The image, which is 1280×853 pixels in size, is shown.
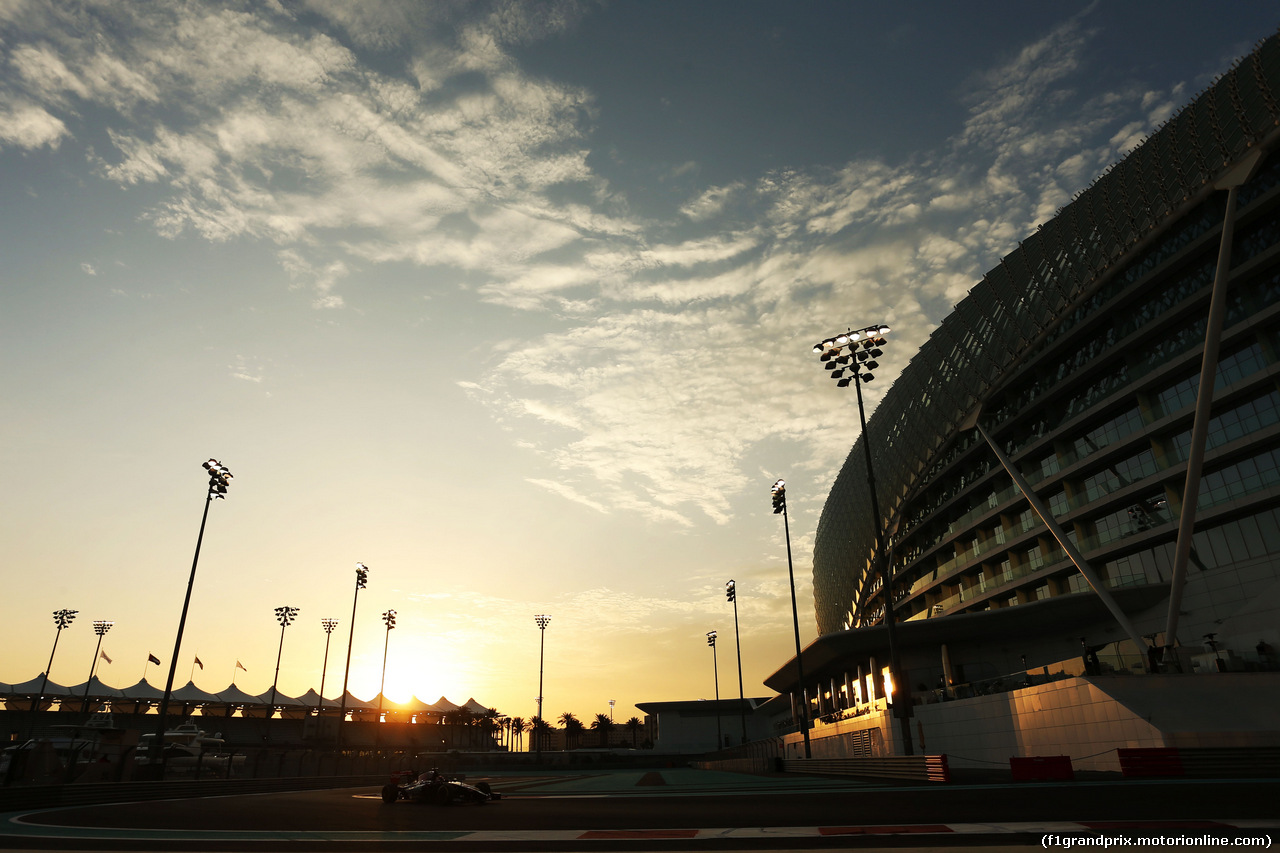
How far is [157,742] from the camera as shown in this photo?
29891 mm

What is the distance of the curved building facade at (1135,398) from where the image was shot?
3053 centimetres

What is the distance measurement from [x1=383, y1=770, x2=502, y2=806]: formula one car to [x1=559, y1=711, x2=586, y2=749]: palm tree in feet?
420

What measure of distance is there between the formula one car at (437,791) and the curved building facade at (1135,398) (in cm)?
1474

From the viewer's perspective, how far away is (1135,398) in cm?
3647

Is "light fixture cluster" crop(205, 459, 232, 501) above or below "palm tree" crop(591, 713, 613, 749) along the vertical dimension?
above

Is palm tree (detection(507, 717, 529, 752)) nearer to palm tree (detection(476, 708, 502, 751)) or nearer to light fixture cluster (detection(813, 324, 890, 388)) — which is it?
palm tree (detection(476, 708, 502, 751))

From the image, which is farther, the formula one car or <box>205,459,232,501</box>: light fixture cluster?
<box>205,459,232,501</box>: light fixture cluster

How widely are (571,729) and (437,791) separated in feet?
432

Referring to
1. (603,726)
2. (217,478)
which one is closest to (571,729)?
(603,726)

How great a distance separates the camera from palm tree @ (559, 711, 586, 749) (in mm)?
138625

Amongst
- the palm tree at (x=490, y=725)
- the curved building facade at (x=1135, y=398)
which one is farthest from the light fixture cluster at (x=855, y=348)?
the palm tree at (x=490, y=725)

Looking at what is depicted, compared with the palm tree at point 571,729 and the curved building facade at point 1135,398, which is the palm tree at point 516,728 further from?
the curved building facade at point 1135,398

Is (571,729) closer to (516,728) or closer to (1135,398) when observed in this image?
(516,728)

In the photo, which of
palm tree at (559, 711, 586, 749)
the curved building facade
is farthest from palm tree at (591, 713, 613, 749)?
the curved building facade
